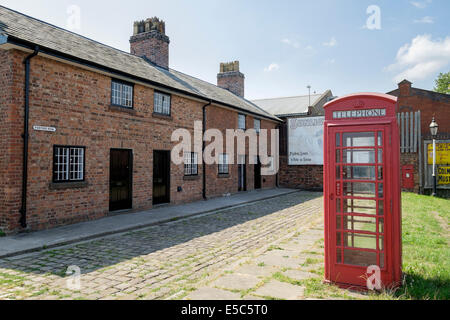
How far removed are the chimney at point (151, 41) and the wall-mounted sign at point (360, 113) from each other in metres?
15.1

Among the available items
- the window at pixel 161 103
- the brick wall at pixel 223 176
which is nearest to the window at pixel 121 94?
the window at pixel 161 103

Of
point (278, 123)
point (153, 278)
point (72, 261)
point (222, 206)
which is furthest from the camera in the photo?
point (278, 123)

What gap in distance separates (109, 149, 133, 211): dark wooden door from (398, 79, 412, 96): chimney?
806 inches

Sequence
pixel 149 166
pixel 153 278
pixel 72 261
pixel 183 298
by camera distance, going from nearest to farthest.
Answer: pixel 183 298 < pixel 153 278 < pixel 72 261 < pixel 149 166

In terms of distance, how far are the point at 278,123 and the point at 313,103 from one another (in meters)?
3.79

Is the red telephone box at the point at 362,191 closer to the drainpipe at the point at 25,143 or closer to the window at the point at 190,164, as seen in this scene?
the drainpipe at the point at 25,143

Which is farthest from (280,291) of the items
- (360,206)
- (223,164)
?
(223,164)

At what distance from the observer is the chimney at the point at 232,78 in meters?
27.6

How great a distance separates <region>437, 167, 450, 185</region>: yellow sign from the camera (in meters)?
19.8

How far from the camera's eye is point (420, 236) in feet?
26.6

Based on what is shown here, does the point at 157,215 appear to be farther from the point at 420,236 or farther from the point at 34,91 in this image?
the point at 420,236

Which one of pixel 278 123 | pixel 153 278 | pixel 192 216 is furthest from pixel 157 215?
pixel 278 123

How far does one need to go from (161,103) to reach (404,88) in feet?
60.6

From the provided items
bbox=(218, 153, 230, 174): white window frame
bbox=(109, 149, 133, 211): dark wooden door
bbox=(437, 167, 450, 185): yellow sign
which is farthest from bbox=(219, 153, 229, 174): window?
bbox=(437, 167, 450, 185): yellow sign
